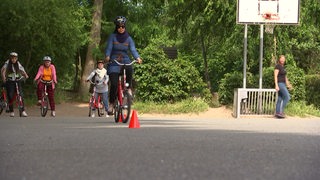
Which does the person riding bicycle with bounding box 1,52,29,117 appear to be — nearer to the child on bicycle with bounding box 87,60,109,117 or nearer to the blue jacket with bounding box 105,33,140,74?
the child on bicycle with bounding box 87,60,109,117

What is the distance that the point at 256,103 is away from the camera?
18.9 metres

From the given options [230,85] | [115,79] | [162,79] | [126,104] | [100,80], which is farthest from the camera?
[230,85]

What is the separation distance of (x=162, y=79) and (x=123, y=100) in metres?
10.5

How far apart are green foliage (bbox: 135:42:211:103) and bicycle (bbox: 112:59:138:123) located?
32.2 feet

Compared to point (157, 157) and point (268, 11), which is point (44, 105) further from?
point (157, 157)

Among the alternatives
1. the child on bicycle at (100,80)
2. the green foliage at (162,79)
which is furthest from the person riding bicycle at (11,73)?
the green foliage at (162,79)

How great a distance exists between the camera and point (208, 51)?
1200 inches

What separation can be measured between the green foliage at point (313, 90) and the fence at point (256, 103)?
12.7ft

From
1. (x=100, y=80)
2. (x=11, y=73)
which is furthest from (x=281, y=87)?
(x=11, y=73)

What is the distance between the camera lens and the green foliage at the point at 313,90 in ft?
72.5

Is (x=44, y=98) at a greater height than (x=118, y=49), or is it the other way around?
(x=118, y=49)

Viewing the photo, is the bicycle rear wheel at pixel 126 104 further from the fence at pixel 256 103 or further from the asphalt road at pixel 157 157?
the fence at pixel 256 103

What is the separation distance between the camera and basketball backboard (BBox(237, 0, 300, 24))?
1906 centimetres

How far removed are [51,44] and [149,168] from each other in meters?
18.5
